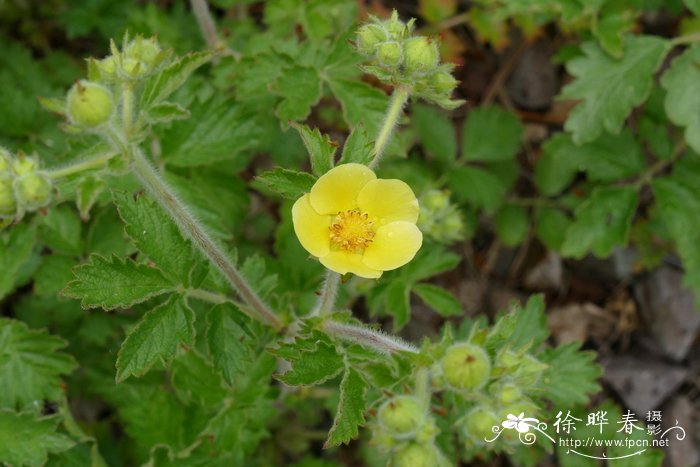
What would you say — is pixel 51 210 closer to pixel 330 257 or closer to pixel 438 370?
pixel 330 257

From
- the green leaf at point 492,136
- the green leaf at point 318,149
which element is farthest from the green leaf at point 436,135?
the green leaf at point 318,149

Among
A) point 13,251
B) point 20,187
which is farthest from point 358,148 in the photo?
point 13,251

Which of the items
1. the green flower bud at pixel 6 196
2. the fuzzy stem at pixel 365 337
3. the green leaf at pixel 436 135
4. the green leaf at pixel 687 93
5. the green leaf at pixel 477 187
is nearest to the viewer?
the green flower bud at pixel 6 196

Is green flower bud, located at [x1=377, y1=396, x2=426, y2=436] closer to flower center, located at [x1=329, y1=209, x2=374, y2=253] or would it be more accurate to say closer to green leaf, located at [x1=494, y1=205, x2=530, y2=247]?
flower center, located at [x1=329, y1=209, x2=374, y2=253]

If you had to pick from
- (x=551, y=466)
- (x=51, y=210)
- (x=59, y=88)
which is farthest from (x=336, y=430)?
(x=59, y=88)

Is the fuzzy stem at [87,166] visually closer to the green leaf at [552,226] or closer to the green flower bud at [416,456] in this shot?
the green flower bud at [416,456]

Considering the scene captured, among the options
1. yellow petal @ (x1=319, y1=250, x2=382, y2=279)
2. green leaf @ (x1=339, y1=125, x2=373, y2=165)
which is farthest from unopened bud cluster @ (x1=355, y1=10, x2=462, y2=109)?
yellow petal @ (x1=319, y1=250, x2=382, y2=279)
